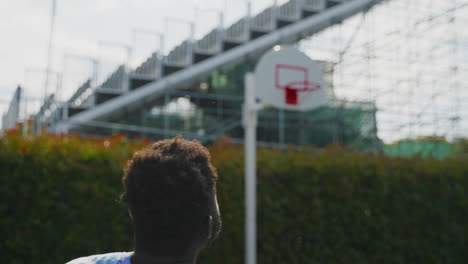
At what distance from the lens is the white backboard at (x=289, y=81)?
4703 mm

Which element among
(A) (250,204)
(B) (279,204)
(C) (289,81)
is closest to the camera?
(A) (250,204)

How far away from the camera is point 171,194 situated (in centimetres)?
112

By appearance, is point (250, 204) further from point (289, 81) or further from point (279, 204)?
point (289, 81)

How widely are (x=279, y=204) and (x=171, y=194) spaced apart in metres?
3.33

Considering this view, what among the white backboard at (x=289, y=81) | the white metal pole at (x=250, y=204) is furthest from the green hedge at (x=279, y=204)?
the white backboard at (x=289, y=81)

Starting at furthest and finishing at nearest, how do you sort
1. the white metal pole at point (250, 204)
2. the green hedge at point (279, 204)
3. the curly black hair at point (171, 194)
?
the white metal pole at point (250, 204), the green hedge at point (279, 204), the curly black hair at point (171, 194)

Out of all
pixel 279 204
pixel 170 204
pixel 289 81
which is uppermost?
pixel 289 81

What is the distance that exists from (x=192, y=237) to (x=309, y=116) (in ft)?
36.3

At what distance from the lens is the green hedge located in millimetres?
3500

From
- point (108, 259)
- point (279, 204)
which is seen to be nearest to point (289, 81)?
point (279, 204)

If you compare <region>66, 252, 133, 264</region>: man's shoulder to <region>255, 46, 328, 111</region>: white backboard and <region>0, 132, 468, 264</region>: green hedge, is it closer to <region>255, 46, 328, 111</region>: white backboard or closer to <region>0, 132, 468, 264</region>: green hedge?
<region>0, 132, 468, 264</region>: green hedge

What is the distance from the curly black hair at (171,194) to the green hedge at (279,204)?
2.48 meters

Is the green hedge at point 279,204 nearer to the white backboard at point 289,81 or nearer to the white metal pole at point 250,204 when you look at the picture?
the white metal pole at point 250,204

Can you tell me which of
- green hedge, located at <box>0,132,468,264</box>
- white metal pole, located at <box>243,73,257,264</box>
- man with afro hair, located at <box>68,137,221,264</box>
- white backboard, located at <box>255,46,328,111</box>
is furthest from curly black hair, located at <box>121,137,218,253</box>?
white backboard, located at <box>255,46,328,111</box>
